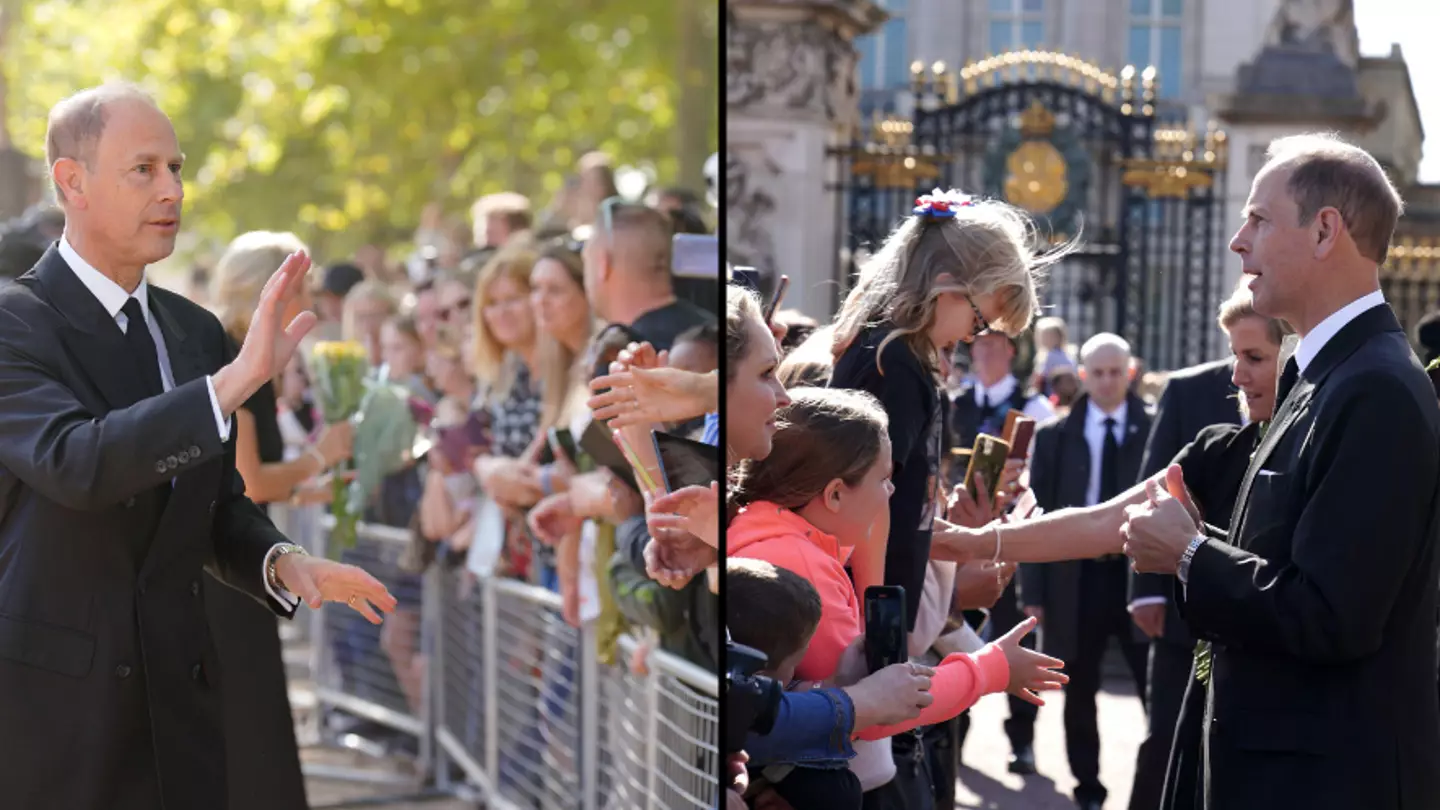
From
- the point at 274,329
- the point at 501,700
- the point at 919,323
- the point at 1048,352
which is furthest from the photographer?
the point at 1048,352

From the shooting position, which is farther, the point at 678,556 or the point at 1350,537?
the point at 678,556

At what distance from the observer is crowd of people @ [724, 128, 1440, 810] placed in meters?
3.83

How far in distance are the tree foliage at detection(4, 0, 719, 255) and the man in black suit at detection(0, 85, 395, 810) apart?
17664mm

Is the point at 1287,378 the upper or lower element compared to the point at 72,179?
lower

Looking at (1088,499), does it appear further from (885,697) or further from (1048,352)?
(1048,352)

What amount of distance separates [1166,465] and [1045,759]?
2.50 metres

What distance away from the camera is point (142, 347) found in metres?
3.87

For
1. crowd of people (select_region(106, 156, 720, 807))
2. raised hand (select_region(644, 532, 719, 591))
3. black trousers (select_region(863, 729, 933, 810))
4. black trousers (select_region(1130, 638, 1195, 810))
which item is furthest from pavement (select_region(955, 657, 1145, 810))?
raised hand (select_region(644, 532, 719, 591))

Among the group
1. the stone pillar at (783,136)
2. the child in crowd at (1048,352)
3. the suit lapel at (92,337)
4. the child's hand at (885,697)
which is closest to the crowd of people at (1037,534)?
the child's hand at (885,697)

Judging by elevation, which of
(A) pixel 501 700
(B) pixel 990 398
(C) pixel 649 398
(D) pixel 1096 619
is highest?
(C) pixel 649 398

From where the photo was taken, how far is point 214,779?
3893 mm

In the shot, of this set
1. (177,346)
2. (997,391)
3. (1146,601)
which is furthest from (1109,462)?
(177,346)

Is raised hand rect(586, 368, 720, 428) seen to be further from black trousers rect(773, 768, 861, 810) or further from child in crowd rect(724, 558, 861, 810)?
black trousers rect(773, 768, 861, 810)

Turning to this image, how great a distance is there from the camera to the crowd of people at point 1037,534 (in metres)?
3.83
